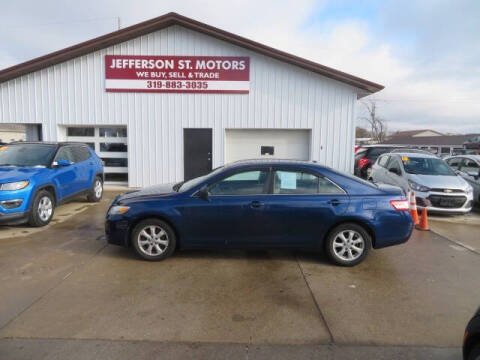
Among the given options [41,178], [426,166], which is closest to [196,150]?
[41,178]

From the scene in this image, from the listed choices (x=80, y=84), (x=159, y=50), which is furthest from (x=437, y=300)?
(x=80, y=84)

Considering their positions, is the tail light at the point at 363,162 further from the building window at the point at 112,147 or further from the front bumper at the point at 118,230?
the front bumper at the point at 118,230

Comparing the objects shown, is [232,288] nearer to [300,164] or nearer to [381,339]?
[381,339]

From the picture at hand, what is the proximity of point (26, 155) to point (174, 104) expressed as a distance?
513 cm

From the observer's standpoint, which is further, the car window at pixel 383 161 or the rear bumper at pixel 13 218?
the car window at pixel 383 161

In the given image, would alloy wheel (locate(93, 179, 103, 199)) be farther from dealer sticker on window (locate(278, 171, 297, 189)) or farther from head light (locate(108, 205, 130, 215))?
dealer sticker on window (locate(278, 171, 297, 189))

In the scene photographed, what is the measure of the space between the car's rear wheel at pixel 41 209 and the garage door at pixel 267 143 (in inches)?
244

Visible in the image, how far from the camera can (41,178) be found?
639 cm

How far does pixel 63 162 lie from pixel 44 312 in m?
4.47

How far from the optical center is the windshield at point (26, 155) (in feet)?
22.7

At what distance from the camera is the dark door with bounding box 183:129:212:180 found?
11.3m

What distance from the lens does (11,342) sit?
2.84 meters

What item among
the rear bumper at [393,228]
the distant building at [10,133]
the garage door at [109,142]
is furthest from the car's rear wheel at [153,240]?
the distant building at [10,133]

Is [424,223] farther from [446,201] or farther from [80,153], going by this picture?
[80,153]
